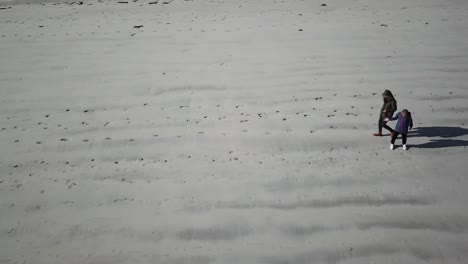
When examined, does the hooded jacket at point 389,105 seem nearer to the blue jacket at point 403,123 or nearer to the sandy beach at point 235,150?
the blue jacket at point 403,123

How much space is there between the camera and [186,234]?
408 cm

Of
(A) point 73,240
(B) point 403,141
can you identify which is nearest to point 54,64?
(A) point 73,240

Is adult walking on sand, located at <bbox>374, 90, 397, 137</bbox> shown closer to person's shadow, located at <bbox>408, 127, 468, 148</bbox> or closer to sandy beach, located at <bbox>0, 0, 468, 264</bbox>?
sandy beach, located at <bbox>0, 0, 468, 264</bbox>

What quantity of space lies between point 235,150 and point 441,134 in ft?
11.6

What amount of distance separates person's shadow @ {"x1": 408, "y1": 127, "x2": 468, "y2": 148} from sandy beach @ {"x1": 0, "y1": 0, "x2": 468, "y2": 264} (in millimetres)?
32

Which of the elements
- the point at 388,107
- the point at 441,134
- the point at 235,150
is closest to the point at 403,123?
the point at 388,107

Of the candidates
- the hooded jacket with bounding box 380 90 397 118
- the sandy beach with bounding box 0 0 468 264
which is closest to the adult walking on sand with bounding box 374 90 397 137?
the hooded jacket with bounding box 380 90 397 118

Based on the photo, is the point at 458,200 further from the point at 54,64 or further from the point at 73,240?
the point at 54,64

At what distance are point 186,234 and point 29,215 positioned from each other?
2191 mm

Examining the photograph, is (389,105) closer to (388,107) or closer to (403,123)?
(388,107)

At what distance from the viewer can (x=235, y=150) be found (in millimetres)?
5598

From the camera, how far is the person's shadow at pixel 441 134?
5.43m

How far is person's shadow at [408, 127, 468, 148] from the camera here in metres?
5.43

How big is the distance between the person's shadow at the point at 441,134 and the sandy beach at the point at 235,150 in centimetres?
3
